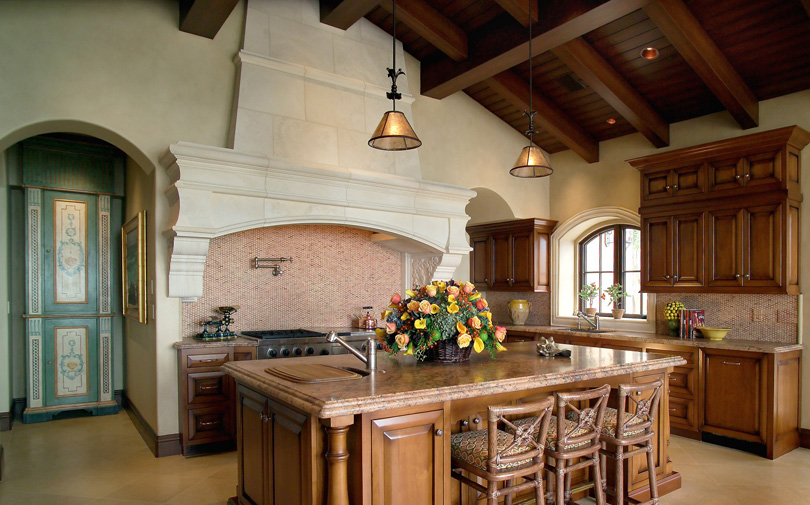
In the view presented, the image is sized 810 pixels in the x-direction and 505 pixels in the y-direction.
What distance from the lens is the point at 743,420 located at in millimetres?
Result: 4918

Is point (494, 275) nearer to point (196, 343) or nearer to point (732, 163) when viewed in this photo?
point (732, 163)

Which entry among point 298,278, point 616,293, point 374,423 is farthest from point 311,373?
point 616,293

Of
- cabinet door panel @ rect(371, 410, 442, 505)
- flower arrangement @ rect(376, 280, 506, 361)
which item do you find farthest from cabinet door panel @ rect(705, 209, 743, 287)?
cabinet door panel @ rect(371, 410, 442, 505)

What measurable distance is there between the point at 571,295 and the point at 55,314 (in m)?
6.43

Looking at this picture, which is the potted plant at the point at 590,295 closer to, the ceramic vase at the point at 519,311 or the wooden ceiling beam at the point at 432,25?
the ceramic vase at the point at 519,311

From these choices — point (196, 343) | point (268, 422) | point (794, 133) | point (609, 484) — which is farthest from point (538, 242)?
point (268, 422)

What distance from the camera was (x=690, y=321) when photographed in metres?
5.57

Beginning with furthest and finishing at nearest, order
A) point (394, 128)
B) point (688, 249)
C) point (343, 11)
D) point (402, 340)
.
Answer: point (688, 249) → point (343, 11) → point (394, 128) → point (402, 340)

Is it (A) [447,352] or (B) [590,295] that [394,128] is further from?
(B) [590,295]

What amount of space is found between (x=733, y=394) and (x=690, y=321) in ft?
2.76

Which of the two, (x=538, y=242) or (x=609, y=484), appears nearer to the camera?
(x=609, y=484)

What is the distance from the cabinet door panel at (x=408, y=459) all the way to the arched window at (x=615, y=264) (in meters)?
4.76

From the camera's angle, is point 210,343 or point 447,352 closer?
point 447,352

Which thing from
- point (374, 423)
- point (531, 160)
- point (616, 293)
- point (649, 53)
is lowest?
point (374, 423)
